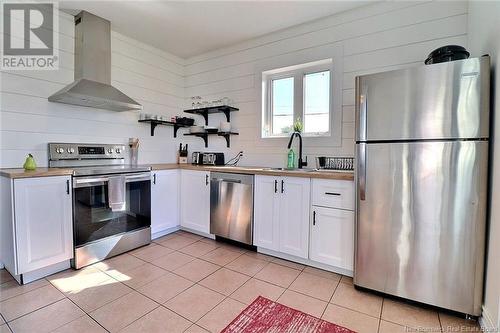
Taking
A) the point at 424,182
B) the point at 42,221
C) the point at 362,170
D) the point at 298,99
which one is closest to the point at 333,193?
the point at 362,170

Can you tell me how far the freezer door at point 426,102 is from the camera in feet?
4.88

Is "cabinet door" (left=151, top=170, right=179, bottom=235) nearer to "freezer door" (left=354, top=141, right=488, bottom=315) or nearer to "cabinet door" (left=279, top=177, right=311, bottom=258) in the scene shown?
"cabinet door" (left=279, top=177, right=311, bottom=258)

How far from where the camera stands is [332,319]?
5.16 feet

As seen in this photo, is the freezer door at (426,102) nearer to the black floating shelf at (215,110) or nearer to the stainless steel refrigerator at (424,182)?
the stainless steel refrigerator at (424,182)

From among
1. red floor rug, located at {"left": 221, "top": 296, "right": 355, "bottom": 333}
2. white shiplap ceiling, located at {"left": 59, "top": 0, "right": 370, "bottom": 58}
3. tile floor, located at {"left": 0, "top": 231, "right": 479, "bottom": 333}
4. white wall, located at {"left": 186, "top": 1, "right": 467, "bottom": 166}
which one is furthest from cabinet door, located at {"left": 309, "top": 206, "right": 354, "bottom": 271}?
white shiplap ceiling, located at {"left": 59, "top": 0, "right": 370, "bottom": 58}

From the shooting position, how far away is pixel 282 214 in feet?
7.85

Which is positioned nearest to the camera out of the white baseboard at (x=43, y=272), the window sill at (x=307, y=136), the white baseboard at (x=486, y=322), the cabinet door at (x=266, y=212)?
the white baseboard at (x=486, y=322)

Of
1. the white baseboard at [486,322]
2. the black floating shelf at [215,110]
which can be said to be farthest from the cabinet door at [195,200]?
the white baseboard at [486,322]

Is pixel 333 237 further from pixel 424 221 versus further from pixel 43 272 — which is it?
pixel 43 272

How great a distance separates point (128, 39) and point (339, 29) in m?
2.60

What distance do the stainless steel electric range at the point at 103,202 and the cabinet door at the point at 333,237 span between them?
1.89 m

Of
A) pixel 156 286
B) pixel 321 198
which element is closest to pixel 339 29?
pixel 321 198

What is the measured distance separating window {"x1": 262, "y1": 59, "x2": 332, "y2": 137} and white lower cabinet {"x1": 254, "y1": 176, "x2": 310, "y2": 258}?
2.78 feet

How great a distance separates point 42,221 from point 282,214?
2.07 metres
